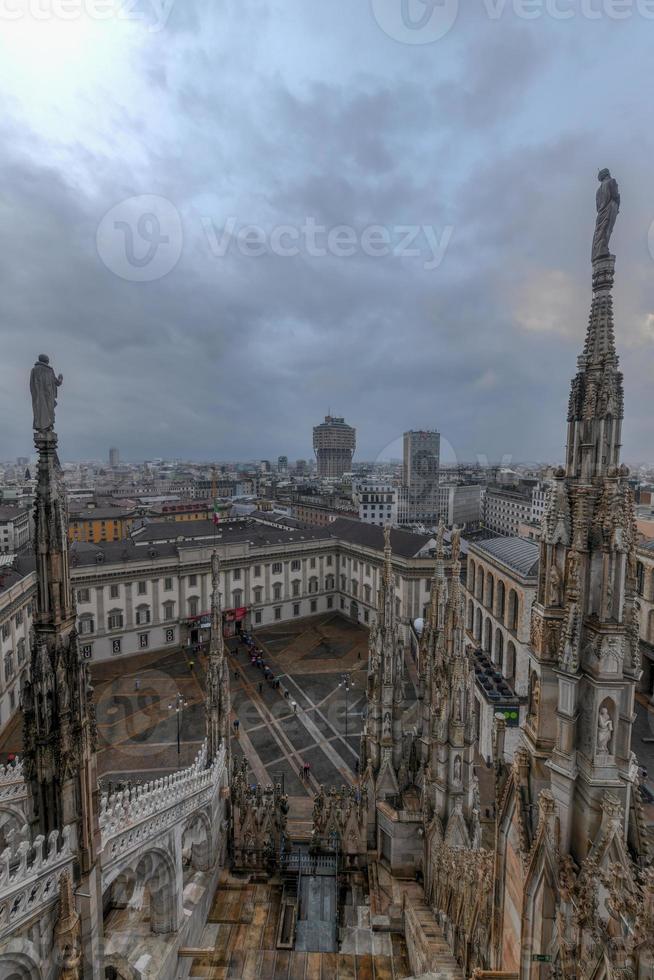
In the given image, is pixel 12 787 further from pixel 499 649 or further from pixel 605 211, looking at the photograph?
pixel 499 649

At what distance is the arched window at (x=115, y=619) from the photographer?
1766 inches

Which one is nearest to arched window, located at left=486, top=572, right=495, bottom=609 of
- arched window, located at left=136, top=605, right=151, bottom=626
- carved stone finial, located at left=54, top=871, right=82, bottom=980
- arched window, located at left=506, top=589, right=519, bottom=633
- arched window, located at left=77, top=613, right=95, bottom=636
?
arched window, located at left=506, top=589, right=519, bottom=633

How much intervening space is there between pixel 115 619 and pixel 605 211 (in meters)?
49.6

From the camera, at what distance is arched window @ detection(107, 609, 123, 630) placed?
4484 cm

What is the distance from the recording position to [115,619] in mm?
45125

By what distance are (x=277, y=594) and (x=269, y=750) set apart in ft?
88.8

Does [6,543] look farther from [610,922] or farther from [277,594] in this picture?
[610,922]

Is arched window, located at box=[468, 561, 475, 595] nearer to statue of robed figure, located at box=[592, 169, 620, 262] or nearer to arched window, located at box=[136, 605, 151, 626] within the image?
arched window, located at box=[136, 605, 151, 626]

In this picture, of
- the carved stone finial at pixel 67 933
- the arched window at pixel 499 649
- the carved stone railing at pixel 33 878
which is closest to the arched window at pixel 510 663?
the arched window at pixel 499 649

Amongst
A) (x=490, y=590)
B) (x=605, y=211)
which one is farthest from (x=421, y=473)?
(x=605, y=211)

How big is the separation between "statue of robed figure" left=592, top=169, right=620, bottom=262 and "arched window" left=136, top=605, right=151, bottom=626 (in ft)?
161

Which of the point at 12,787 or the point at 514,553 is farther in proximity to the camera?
the point at 514,553

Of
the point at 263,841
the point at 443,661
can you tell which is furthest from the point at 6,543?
the point at 443,661

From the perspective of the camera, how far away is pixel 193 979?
1253 cm
